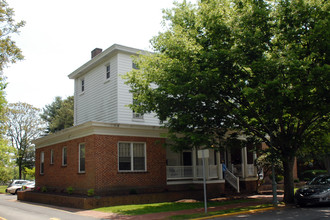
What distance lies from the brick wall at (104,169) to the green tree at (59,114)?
96.6 feet

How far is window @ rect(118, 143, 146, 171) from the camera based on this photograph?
19812 mm

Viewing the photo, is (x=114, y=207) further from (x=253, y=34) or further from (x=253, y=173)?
(x=253, y=173)

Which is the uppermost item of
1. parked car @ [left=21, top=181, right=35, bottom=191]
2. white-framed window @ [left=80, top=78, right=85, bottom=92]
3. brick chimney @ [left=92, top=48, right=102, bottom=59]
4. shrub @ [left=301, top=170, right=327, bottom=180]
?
brick chimney @ [left=92, top=48, right=102, bottom=59]

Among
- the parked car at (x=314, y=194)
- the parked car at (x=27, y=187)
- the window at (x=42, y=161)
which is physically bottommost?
the parked car at (x=27, y=187)

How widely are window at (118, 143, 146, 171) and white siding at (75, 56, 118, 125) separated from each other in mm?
4631

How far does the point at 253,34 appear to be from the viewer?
14359 mm

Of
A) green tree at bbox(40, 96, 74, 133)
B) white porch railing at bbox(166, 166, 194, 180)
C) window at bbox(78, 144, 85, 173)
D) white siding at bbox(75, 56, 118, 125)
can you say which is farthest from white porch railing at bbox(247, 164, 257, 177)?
green tree at bbox(40, 96, 74, 133)

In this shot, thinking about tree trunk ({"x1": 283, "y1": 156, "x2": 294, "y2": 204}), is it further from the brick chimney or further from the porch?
the brick chimney

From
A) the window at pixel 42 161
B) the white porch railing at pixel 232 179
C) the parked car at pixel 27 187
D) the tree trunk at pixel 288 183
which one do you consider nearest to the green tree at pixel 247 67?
the tree trunk at pixel 288 183

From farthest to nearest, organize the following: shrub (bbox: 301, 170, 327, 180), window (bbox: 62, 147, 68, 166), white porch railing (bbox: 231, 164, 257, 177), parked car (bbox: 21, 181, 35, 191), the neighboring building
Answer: shrub (bbox: 301, 170, 327, 180) < parked car (bbox: 21, 181, 35, 191) < white porch railing (bbox: 231, 164, 257, 177) < window (bbox: 62, 147, 68, 166) < the neighboring building

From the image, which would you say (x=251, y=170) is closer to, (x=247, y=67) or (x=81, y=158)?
(x=247, y=67)

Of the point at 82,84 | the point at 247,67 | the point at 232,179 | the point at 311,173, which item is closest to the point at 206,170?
the point at 232,179

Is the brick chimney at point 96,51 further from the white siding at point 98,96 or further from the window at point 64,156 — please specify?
the window at point 64,156

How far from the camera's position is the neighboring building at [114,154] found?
747 inches
